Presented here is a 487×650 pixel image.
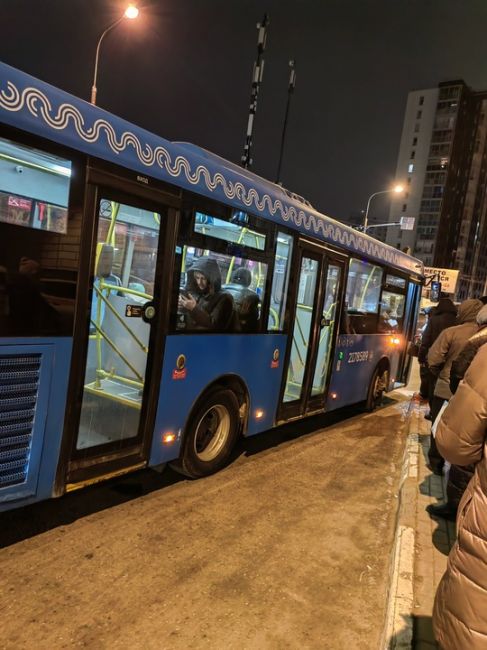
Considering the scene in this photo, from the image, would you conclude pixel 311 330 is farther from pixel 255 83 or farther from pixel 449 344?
pixel 255 83

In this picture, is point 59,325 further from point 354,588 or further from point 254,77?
point 254,77

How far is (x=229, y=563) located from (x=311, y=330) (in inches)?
143

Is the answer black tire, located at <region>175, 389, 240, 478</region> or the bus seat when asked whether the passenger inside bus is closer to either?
black tire, located at <region>175, 389, 240, 478</region>

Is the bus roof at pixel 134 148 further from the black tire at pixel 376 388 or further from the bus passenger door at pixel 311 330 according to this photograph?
the black tire at pixel 376 388

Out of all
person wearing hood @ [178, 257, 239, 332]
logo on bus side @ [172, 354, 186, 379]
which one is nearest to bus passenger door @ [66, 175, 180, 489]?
logo on bus side @ [172, 354, 186, 379]

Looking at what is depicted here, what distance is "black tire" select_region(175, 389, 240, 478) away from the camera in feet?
16.1

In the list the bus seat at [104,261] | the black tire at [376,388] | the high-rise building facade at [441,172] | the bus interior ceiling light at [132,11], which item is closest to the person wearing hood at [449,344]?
the bus seat at [104,261]

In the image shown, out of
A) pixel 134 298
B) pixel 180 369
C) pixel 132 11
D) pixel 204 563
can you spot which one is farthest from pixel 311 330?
pixel 132 11

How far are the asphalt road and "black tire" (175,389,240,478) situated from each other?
177 millimetres

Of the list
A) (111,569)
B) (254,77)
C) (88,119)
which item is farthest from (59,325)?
(254,77)

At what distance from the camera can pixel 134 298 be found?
165 inches

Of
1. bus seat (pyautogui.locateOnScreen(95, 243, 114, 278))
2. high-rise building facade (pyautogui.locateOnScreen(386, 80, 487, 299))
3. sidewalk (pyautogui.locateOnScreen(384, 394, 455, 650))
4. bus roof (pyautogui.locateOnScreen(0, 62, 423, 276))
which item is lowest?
sidewalk (pyautogui.locateOnScreen(384, 394, 455, 650))

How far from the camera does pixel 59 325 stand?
3.36m

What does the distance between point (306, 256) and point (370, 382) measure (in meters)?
3.95
